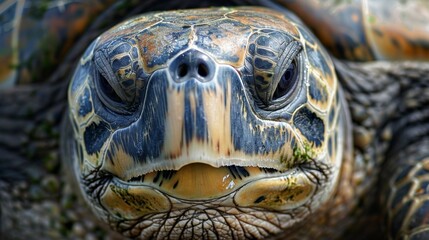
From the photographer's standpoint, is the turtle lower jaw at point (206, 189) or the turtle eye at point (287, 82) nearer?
the turtle lower jaw at point (206, 189)

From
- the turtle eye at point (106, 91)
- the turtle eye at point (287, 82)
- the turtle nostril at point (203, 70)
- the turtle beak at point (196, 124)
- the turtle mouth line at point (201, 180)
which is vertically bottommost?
the turtle mouth line at point (201, 180)

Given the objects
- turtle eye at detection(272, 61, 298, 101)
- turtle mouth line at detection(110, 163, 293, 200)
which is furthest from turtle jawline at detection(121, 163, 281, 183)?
turtle eye at detection(272, 61, 298, 101)

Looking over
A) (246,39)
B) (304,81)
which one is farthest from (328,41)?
(246,39)

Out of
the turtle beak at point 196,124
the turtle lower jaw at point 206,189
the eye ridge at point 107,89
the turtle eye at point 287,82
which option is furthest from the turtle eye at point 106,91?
the turtle eye at point 287,82

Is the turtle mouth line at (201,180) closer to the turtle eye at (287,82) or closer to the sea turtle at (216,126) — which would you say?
the sea turtle at (216,126)

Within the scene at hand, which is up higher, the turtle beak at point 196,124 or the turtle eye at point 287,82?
the turtle eye at point 287,82

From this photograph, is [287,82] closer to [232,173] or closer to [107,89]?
[232,173]

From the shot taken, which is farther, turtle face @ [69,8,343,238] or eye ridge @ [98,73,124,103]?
eye ridge @ [98,73,124,103]

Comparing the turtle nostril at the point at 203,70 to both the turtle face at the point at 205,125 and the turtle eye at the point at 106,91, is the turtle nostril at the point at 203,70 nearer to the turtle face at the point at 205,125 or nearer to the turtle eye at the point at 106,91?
the turtle face at the point at 205,125

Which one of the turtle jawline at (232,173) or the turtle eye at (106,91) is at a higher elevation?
the turtle eye at (106,91)

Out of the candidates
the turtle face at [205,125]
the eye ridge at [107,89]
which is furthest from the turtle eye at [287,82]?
the eye ridge at [107,89]

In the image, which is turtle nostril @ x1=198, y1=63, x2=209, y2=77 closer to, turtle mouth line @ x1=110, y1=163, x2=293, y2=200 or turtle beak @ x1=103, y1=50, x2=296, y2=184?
turtle beak @ x1=103, y1=50, x2=296, y2=184
